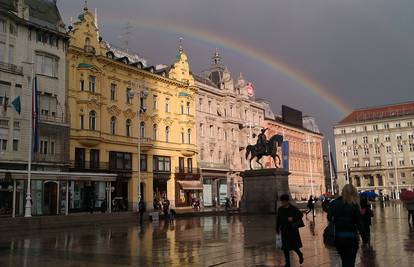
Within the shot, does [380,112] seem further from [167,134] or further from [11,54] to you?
[11,54]

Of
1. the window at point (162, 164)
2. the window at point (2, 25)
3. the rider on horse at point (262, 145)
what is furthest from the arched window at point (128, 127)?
the rider on horse at point (262, 145)

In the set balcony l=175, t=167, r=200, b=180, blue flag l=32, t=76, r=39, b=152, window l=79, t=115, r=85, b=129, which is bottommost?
balcony l=175, t=167, r=200, b=180

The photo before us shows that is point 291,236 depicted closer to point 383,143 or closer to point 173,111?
point 173,111

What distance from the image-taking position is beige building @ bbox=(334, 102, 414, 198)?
12862 cm

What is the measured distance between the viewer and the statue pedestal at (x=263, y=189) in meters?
36.3

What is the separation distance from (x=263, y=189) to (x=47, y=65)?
26.9 m

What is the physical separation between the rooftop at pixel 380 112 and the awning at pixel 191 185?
87962 millimetres

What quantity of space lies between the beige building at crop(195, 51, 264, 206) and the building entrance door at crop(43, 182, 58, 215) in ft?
88.5

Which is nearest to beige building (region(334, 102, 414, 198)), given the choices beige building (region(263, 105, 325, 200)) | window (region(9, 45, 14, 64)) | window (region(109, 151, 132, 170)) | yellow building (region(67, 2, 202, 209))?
beige building (region(263, 105, 325, 200))

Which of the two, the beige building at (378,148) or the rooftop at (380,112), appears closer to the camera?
the beige building at (378,148)

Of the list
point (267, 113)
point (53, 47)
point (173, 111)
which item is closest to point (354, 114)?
point (267, 113)

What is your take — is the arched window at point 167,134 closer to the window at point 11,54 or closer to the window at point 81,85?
the window at point 81,85

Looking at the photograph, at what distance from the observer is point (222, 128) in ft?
245

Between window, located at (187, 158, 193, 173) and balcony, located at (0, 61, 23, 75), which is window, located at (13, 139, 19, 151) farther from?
window, located at (187, 158, 193, 173)
